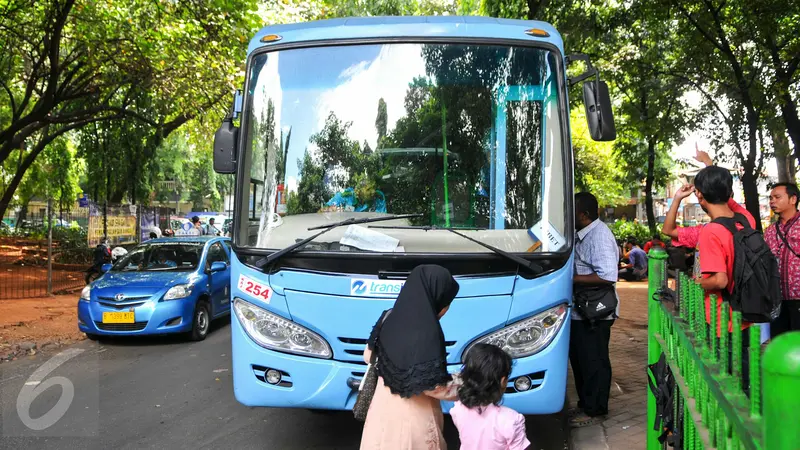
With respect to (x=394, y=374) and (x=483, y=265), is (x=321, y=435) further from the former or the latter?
(x=394, y=374)

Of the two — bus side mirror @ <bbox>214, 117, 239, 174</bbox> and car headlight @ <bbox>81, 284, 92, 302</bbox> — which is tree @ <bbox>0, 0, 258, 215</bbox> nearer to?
car headlight @ <bbox>81, 284, 92, 302</bbox>

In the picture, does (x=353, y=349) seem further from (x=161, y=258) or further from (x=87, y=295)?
(x=161, y=258)

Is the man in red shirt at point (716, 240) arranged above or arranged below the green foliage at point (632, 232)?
above

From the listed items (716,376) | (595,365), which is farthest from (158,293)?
(716,376)

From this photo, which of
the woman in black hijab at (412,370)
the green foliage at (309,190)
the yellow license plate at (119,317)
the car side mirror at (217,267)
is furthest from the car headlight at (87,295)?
the woman in black hijab at (412,370)

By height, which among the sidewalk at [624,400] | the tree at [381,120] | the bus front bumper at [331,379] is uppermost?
the tree at [381,120]

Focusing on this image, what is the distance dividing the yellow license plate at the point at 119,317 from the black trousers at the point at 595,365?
637 cm

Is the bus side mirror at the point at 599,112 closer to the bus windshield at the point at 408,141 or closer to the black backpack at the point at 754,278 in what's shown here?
the bus windshield at the point at 408,141

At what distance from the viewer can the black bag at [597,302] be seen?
5289mm

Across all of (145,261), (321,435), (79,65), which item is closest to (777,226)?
(321,435)

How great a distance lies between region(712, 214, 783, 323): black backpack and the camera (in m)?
3.59

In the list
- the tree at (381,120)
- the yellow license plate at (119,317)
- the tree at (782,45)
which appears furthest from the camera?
the tree at (782,45)

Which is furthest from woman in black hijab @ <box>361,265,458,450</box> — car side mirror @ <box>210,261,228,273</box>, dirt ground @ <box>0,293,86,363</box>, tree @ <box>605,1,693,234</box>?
tree @ <box>605,1,693,234</box>

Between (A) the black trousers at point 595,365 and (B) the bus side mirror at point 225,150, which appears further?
(A) the black trousers at point 595,365
